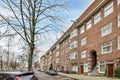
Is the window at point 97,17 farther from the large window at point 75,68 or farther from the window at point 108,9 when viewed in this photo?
the large window at point 75,68

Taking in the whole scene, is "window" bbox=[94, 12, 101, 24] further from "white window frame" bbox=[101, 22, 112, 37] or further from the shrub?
the shrub

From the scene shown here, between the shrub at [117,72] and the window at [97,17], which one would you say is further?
the window at [97,17]

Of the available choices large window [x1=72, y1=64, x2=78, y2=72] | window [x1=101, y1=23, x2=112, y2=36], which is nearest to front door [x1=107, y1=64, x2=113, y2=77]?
window [x1=101, y1=23, x2=112, y2=36]

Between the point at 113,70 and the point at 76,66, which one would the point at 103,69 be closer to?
the point at 113,70

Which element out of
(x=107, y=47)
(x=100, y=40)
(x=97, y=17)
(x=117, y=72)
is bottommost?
(x=117, y=72)

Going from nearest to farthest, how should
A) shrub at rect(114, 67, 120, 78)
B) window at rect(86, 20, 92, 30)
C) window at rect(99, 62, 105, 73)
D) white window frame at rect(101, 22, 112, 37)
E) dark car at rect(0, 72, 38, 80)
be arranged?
dark car at rect(0, 72, 38, 80) < shrub at rect(114, 67, 120, 78) < white window frame at rect(101, 22, 112, 37) < window at rect(99, 62, 105, 73) < window at rect(86, 20, 92, 30)

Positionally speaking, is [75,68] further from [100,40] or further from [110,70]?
Result: [110,70]

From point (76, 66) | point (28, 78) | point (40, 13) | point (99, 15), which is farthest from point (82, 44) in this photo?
point (28, 78)

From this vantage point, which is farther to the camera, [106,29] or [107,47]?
[106,29]

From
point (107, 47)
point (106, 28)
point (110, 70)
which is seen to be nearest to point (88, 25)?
point (106, 28)

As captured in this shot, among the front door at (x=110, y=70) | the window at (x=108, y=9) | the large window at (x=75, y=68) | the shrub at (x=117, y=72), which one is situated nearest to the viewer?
the shrub at (x=117, y=72)

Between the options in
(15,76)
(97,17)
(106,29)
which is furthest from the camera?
(97,17)

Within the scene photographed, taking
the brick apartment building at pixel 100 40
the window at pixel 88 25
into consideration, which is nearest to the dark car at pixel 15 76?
the brick apartment building at pixel 100 40

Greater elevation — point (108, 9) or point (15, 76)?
point (108, 9)
